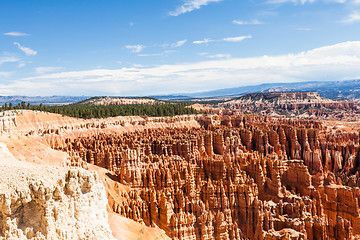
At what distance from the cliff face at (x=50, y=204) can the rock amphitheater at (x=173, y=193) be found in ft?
→ 0.13

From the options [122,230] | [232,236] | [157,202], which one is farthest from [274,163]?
[122,230]

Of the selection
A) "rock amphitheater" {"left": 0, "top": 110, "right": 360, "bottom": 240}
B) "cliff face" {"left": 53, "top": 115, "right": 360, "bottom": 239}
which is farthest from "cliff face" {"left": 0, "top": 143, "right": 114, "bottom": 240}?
"cliff face" {"left": 53, "top": 115, "right": 360, "bottom": 239}

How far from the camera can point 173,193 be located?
107 ft

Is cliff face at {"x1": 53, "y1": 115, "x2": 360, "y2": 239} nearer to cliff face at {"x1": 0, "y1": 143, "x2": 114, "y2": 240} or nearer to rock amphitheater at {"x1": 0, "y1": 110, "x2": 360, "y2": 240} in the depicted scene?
rock amphitheater at {"x1": 0, "y1": 110, "x2": 360, "y2": 240}

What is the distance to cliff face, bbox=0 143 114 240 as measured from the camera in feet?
38.0

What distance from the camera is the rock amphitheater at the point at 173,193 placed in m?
12.5

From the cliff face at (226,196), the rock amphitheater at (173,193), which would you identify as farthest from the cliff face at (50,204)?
the cliff face at (226,196)

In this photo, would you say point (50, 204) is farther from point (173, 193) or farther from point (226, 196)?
point (226, 196)

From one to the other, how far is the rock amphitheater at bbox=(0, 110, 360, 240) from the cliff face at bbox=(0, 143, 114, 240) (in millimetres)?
39

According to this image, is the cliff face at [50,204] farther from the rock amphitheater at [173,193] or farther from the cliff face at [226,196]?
the cliff face at [226,196]

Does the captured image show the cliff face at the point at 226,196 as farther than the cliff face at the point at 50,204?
Yes

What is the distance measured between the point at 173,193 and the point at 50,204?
21.0 m

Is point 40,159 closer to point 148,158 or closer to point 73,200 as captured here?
point 148,158

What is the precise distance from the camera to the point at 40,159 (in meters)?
31.9
